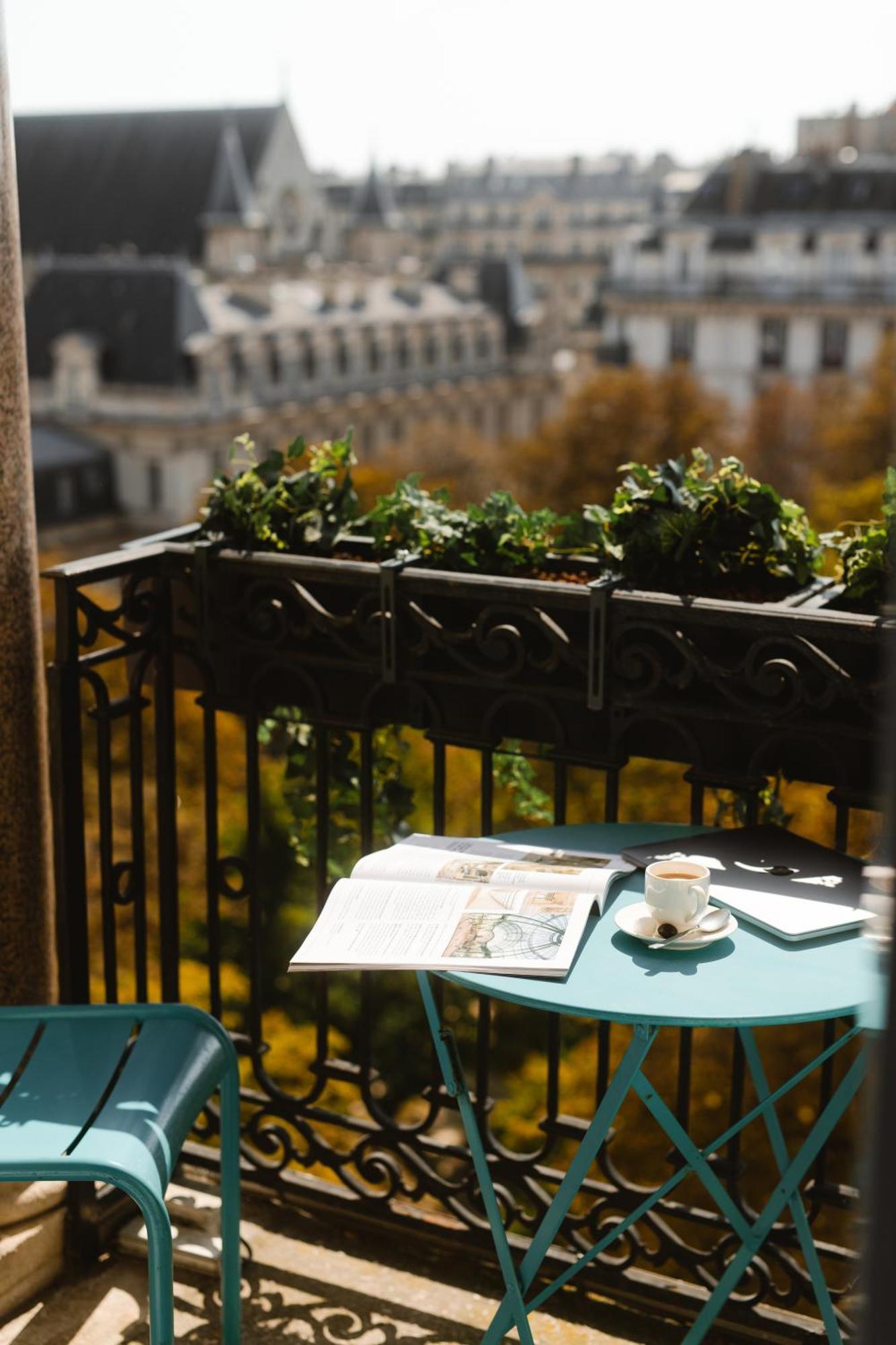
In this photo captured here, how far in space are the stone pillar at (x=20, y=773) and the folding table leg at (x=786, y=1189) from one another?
133 centimetres

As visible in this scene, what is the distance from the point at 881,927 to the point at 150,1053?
199cm

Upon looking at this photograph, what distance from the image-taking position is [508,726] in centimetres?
312

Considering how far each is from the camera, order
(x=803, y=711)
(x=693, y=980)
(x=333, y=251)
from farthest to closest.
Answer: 1. (x=333, y=251)
2. (x=803, y=711)
3. (x=693, y=980)

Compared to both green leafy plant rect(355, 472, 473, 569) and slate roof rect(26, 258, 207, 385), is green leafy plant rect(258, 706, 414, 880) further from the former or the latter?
slate roof rect(26, 258, 207, 385)

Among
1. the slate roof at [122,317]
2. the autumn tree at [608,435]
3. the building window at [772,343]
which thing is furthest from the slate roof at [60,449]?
the building window at [772,343]

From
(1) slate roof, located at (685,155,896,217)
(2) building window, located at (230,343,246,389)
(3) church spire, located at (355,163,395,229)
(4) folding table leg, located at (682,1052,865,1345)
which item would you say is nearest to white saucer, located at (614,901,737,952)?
(4) folding table leg, located at (682,1052,865,1345)

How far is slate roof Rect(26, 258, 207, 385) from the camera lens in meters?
60.5

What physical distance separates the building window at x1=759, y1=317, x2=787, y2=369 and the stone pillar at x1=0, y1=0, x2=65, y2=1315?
65502 millimetres

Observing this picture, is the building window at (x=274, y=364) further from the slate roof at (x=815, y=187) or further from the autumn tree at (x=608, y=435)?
the autumn tree at (x=608, y=435)

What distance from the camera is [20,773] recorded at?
313 centimetres

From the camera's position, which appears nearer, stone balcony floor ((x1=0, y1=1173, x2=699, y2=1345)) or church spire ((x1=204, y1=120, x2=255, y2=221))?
stone balcony floor ((x1=0, y1=1173, x2=699, y2=1345))

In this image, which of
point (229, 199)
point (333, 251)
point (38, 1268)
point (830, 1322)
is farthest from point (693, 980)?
point (333, 251)

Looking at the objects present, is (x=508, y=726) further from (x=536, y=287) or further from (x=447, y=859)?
(x=536, y=287)

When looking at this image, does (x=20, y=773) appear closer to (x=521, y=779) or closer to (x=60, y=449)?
(x=521, y=779)
